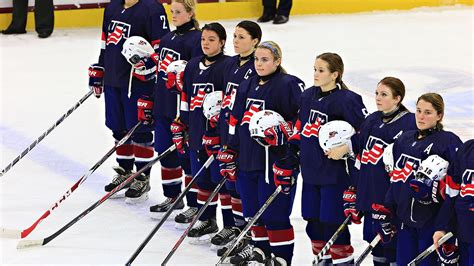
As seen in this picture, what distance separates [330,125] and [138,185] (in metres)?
2.05

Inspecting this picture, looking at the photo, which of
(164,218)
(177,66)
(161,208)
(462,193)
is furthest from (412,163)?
(161,208)

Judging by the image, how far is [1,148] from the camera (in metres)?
8.34

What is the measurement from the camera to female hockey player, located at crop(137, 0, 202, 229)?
263 inches

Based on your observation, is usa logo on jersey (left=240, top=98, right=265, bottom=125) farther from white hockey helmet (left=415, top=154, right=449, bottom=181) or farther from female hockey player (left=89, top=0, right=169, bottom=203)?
female hockey player (left=89, top=0, right=169, bottom=203)

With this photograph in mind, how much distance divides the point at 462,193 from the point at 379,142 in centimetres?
54

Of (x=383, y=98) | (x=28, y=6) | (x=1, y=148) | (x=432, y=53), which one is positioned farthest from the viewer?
(x=28, y=6)

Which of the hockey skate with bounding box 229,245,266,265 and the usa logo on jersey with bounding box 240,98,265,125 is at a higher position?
the usa logo on jersey with bounding box 240,98,265,125

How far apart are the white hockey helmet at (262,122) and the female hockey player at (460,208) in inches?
39.7

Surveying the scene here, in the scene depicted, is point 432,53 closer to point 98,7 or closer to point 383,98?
point 98,7

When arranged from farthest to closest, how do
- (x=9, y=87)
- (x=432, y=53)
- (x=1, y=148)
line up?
(x=432, y=53) < (x=9, y=87) < (x=1, y=148)

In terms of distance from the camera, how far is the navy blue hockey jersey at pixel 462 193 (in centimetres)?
486

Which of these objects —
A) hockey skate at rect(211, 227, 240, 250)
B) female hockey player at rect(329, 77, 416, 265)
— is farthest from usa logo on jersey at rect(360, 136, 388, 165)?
hockey skate at rect(211, 227, 240, 250)

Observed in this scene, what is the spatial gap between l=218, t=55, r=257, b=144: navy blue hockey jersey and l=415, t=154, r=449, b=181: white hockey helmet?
127 cm

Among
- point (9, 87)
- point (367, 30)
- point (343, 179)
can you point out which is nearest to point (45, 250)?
point (343, 179)
